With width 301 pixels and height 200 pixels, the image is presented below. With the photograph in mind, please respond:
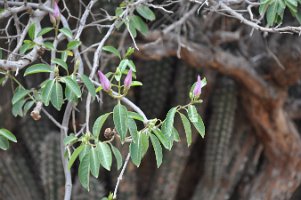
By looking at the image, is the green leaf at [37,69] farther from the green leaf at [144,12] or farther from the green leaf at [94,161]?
the green leaf at [144,12]

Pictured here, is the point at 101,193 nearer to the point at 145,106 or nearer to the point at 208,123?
the point at 145,106

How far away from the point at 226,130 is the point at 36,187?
1039 mm

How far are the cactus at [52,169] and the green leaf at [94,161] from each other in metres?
1.42

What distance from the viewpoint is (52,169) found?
2.78 metres

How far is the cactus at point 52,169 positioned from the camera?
Result: 2.78m

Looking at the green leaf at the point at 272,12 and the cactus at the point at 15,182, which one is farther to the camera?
the cactus at the point at 15,182

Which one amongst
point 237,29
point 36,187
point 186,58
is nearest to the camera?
point 186,58

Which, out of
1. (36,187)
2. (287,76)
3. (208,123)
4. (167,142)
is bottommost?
(36,187)

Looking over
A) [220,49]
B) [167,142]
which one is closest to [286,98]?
[220,49]

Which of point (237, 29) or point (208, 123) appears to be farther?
point (208, 123)

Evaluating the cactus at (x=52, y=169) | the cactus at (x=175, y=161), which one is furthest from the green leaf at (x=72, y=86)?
the cactus at (x=175, y=161)

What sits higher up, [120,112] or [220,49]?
[120,112]

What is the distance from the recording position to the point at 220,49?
2664 millimetres

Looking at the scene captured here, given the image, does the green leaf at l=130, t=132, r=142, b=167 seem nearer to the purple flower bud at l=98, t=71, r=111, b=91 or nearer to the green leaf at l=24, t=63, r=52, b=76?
the purple flower bud at l=98, t=71, r=111, b=91
